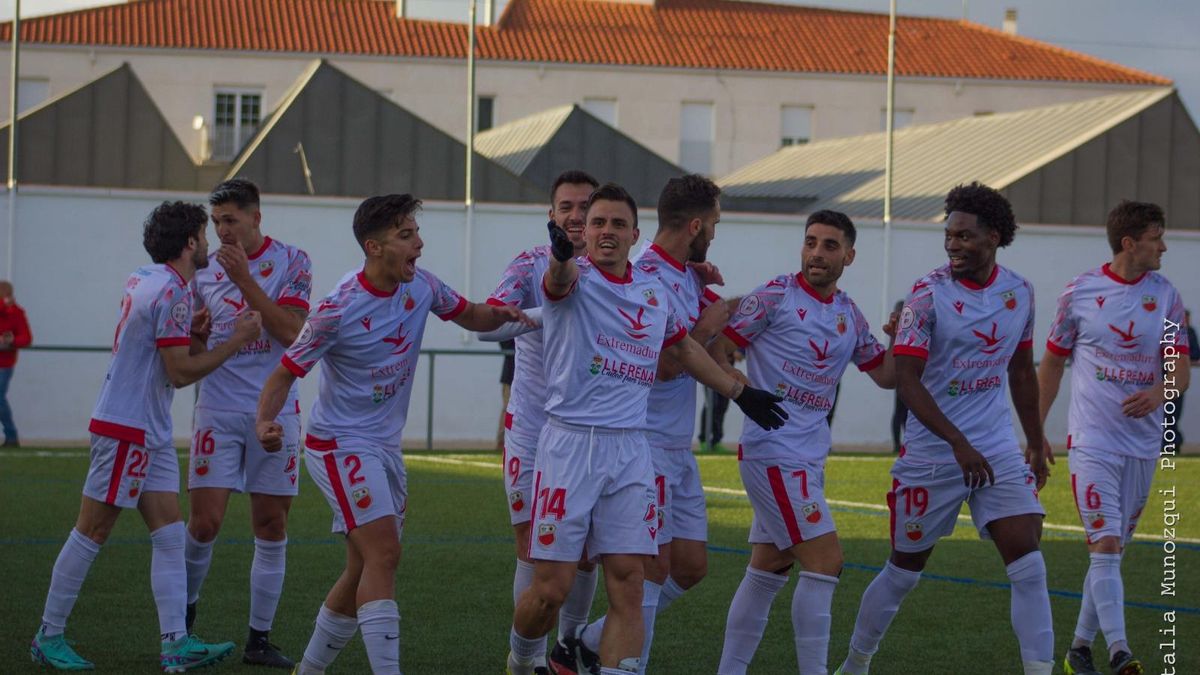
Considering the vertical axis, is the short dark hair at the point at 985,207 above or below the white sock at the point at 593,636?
above

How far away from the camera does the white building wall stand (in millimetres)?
47844

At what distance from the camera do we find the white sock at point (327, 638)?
6.77 m

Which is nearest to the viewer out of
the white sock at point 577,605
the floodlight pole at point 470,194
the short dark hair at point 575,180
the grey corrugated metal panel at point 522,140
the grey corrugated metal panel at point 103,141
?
the white sock at point 577,605

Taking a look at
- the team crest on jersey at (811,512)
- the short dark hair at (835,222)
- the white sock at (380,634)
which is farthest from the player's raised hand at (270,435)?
the short dark hair at (835,222)

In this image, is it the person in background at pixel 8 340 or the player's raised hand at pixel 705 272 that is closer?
the player's raised hand at pixel 705 272

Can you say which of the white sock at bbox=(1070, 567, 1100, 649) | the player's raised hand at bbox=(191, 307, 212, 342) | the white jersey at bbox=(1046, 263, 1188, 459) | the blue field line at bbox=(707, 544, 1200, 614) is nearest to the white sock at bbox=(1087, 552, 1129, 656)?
the white sock at bbox=(1070, 567, 1100, 649)

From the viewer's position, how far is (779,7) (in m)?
56.9

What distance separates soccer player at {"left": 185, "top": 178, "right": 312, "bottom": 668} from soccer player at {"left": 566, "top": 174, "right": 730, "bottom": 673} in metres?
1.59

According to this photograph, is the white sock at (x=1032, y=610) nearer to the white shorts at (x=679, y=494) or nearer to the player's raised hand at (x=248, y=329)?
the white shorts at (x=679, y=494)

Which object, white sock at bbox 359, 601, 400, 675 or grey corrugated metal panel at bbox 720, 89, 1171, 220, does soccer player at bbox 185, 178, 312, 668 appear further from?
grey corrugated metal panel at bbox 720, 89, 1171, 220

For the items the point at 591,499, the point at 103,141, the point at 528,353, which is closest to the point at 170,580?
the point at 528,353

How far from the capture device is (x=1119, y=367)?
848cm

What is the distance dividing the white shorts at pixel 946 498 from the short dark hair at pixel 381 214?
8.47ft

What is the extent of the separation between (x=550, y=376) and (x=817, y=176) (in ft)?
101
